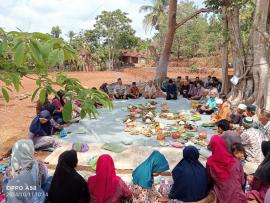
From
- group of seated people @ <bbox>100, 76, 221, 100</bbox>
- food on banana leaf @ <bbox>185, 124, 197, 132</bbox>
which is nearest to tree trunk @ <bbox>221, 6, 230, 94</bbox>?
group of seated people @ <bbox>100, 76, 221, 100</bbox>

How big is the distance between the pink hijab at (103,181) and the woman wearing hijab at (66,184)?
15 centimetres

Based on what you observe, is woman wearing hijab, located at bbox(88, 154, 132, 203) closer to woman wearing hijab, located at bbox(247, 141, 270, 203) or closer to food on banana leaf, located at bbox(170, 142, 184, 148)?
woman wearing hijab, located at bbox(247, 141, 270, 203)

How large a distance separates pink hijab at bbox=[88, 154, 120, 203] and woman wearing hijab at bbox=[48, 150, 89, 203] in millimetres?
150

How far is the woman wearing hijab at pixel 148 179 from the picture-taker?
156 inches

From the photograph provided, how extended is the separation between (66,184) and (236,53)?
26.3ft

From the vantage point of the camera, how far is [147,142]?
21.1 ft

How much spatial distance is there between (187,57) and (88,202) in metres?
30.0

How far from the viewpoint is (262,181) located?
150 inches

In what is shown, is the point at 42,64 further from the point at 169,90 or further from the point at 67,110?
the point at 169,90

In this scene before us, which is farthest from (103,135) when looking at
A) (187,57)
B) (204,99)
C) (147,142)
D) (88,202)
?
(187,57)

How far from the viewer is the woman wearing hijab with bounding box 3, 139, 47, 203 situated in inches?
119

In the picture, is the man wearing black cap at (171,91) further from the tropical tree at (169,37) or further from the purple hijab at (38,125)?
the purple hijab at (38,125)

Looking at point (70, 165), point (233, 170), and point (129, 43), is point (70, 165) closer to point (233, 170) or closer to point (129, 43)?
point (233, 170)

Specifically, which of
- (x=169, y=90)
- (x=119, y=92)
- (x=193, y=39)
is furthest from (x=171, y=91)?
(x=193, y=39)
